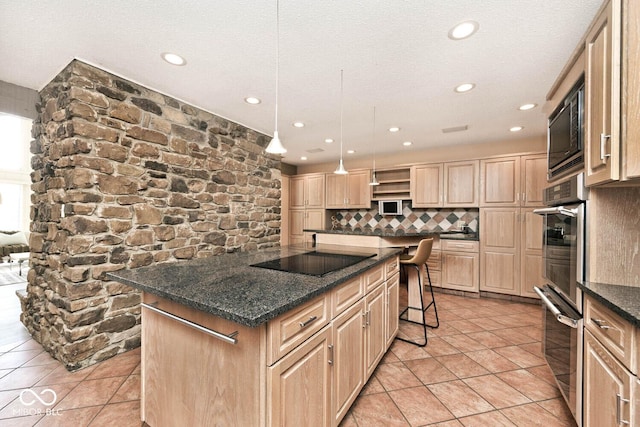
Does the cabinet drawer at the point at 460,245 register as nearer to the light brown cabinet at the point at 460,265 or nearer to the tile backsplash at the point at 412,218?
the light brown cabinet at the point at 460,265

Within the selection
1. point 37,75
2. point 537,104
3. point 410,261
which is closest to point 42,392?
point 37,75

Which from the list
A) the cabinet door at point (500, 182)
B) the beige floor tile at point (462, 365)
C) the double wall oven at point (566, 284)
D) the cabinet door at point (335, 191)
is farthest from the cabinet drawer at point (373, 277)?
the cabinet door at point (335, 191)

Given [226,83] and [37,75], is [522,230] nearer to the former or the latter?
[226,83]

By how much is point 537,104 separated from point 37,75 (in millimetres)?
4744

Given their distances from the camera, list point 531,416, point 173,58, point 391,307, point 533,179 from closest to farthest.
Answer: point 531,416 < point 173,58 < point 391,307 < point 533,179

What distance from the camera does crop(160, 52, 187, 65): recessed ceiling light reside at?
6.44ft

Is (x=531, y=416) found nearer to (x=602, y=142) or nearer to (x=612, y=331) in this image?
(x=612, y=331)

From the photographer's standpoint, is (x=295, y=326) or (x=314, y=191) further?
(x=314, y=191)

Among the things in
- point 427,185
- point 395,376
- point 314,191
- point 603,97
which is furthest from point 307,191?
point 603,97

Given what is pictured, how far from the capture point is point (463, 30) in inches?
65.5

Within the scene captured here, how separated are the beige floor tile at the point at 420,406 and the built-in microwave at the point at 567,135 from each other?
5.63 feet

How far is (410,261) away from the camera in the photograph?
255 cm

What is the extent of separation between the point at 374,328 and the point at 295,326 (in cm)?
107

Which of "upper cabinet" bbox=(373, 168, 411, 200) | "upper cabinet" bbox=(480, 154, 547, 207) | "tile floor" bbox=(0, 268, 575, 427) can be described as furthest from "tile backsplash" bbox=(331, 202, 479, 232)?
"tile floor" bbox=(0, 268, 575, 427)
